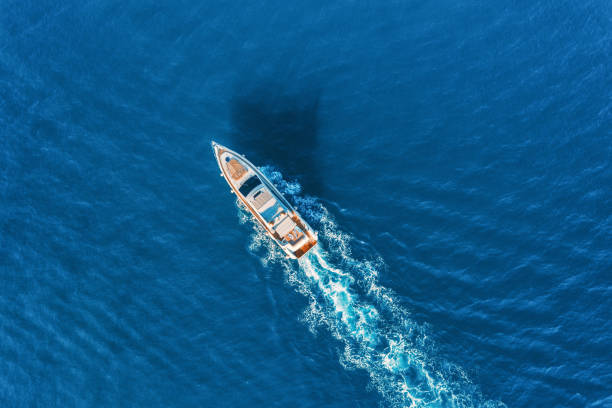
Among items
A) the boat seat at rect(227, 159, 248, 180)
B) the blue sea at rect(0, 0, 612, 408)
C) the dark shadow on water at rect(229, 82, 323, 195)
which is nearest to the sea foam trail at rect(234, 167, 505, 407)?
the blue sea at rect(0, 0, 612, 408)

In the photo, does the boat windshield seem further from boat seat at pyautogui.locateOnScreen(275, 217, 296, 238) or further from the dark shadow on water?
boat seat at pyautogui.locateOnScreen(275, 217, 296, 238)

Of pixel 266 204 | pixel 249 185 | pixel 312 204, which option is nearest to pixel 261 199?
pixel 266 204

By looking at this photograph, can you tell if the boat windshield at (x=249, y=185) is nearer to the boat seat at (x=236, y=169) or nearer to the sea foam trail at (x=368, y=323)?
the boat seat at (x=236, y=169)

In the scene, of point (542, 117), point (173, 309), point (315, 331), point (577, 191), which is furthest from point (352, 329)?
point (542, 117)

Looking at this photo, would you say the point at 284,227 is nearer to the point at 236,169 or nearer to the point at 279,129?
the point at 236,169

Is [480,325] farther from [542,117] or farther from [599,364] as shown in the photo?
[542,117]

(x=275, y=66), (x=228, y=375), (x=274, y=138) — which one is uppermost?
(x=275, y=66)

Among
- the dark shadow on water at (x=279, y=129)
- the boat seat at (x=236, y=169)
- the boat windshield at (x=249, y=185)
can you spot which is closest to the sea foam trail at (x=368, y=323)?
the boat windshield at (x=249, y=185)
